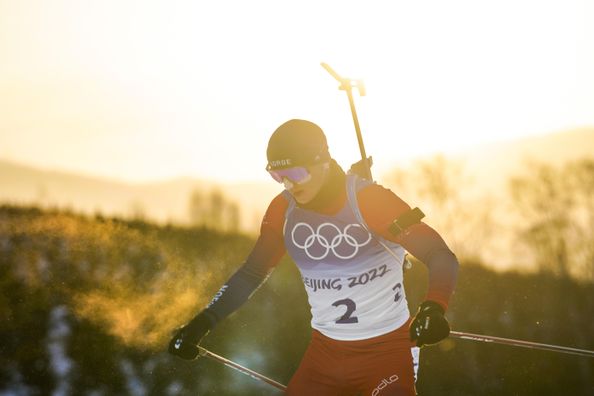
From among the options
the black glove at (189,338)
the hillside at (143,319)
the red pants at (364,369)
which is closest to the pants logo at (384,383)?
the red pants at (364,369)

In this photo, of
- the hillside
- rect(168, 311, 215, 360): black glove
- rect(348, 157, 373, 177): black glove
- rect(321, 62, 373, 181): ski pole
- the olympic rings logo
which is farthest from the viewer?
the hillside

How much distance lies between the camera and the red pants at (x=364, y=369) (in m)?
4.28

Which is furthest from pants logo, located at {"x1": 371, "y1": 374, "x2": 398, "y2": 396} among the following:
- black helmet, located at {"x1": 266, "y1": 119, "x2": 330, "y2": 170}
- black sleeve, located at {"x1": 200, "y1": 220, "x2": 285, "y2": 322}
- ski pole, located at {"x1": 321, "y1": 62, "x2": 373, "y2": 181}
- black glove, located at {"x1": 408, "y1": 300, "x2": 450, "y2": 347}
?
ski pole, located at {"x1": 321, "y1": 62, "x2": 373, "y2": 181}

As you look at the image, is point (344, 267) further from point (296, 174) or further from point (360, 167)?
point (360, 167)

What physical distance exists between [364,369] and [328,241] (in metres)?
0.88

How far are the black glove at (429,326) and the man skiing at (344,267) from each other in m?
0.44

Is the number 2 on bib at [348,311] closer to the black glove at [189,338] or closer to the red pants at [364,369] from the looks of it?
the red pants at [364,369]

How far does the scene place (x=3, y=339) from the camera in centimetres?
1875

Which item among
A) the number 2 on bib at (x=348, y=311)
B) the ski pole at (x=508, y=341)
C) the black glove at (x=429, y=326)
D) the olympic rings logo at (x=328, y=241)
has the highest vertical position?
the olympic rings logo at (x=328, y=241)

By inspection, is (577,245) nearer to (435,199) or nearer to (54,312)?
(435,199)

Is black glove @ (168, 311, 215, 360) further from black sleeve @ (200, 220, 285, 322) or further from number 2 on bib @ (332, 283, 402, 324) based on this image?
number 2 on bib @ (332, 283, 402, 324)

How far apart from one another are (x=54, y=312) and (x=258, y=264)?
17.4 meters

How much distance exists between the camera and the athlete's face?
446cm

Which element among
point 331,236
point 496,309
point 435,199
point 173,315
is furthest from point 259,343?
point 435,199
